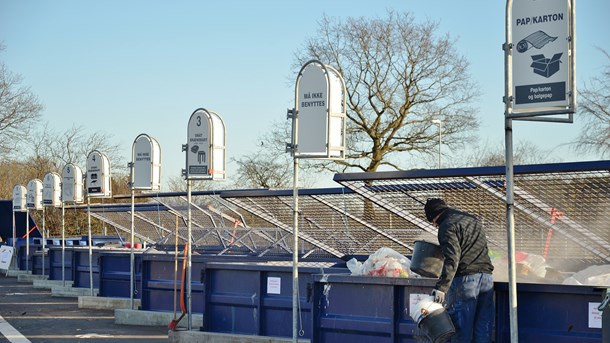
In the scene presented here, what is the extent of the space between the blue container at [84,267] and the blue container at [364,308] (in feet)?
41.9

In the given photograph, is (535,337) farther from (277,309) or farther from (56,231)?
(56,231)

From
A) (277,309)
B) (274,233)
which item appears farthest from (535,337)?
(274,233)

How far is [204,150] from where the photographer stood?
47.6ft

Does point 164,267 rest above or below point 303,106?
below

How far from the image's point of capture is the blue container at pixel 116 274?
1952 centimetres

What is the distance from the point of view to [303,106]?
1102cm

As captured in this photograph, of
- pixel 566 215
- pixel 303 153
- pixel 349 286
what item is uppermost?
pixel 303 153

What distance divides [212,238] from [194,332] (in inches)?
395

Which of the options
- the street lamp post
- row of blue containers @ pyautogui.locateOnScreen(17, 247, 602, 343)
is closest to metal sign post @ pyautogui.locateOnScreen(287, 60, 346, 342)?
row of blue containers @ pyautogui.locateOnScreen(17, 247, 602, 343)

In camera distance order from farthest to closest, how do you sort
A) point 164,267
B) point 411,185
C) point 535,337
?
point 164,267 < point 411,185 < point 535,337

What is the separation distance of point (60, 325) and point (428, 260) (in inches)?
384

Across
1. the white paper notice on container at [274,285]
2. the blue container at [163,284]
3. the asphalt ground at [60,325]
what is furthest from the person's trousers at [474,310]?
the blue container at [163,284]

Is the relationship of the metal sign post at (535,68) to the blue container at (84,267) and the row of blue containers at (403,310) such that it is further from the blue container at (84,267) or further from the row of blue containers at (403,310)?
the blue container at (84,267)

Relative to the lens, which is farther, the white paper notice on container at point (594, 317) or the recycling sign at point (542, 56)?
the white paper notice on container at point (594, 317)
